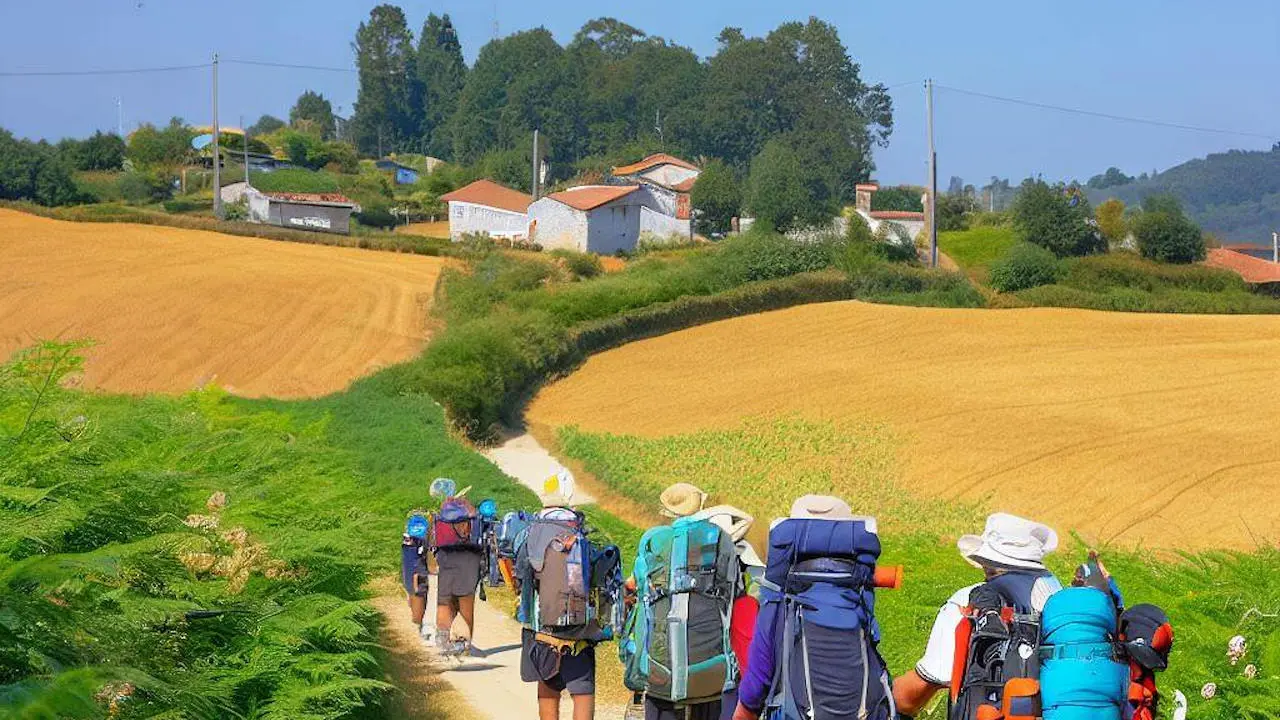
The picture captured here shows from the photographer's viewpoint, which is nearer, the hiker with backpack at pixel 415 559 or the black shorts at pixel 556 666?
the black shorts at pixel 556 666

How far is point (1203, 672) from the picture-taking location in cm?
738

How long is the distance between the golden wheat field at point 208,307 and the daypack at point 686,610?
31.9m

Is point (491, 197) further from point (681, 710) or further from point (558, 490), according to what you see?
point (681, 710)

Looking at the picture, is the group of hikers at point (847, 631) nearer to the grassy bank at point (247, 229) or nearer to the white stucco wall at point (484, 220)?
the grassy bank at point (247, 229)

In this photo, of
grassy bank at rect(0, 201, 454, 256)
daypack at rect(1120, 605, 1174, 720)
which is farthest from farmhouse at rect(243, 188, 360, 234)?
daypack at rect(1120, 605, 1174, 720)

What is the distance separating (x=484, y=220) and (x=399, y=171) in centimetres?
4837

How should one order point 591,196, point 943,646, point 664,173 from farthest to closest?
1. point 664,173
2. point 591,196
3. point 943,646

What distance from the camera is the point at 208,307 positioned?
1880 inches

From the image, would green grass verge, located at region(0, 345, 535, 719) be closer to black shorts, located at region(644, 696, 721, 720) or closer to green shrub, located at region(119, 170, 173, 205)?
black shorts, located at region(644, 696, 721, 720)

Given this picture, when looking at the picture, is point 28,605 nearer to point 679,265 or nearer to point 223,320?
point 223,320

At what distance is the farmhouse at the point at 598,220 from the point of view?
244 ft

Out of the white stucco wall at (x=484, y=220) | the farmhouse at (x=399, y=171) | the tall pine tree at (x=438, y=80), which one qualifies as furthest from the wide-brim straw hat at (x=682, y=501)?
the tall pine tree at (x=438, y=80)

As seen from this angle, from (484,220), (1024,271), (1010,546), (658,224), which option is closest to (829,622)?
(1010,546)

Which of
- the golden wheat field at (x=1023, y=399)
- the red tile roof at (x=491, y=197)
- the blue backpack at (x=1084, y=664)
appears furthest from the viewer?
the red tile roof at (x=491, y=197)
